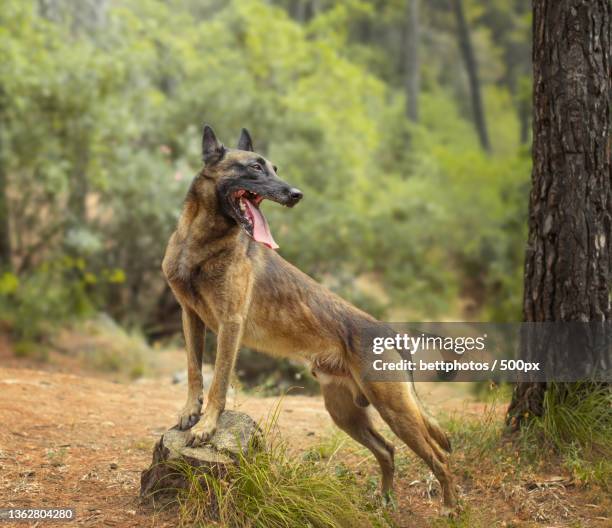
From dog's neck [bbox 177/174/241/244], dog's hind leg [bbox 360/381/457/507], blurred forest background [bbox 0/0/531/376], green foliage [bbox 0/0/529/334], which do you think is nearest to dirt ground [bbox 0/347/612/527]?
dog's hind leg [bbox 360/381/457/507]

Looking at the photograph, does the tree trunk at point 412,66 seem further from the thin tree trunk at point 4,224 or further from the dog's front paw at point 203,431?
the dog's front paw at point 203,431

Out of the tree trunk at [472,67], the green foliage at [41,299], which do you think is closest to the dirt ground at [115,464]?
the green foliage at [41,299]

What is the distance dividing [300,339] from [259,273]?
1.71ft

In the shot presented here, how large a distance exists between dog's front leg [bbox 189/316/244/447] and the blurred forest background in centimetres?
786

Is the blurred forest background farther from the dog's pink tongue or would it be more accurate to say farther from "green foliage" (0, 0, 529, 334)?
the dog's pink tongue

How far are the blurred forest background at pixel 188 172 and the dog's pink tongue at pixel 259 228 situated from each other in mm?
7826

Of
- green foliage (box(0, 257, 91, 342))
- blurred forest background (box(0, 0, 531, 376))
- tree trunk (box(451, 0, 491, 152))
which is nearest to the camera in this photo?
green foliage (box(0, 257, 91, 342))

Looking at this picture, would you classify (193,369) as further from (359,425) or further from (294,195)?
(294,195)

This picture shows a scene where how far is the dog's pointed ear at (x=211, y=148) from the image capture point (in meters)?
Answer: 5.15

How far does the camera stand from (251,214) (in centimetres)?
500

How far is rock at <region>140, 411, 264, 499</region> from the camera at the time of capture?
4.84m

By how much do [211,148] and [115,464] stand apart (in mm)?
2420

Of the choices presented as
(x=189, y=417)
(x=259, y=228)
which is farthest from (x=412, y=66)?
(x=189, y=417)

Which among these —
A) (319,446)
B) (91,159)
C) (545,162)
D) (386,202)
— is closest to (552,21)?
(545,162)
